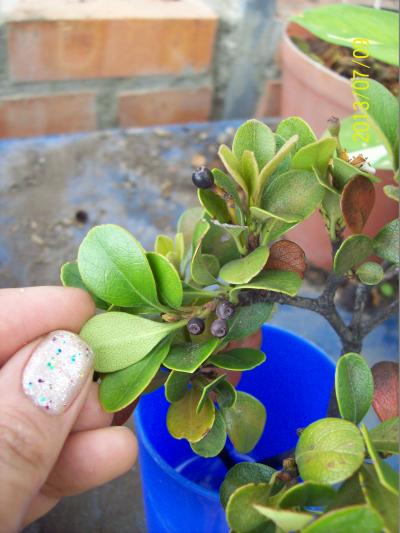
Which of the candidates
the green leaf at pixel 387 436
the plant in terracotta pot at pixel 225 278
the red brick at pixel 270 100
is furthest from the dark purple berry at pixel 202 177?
the red brick at pixel 270 100

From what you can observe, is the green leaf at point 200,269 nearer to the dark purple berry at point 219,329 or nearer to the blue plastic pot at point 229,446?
the dark purple berry at point 219,329

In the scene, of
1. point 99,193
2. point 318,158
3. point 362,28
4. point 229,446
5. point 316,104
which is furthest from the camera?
point 99,193

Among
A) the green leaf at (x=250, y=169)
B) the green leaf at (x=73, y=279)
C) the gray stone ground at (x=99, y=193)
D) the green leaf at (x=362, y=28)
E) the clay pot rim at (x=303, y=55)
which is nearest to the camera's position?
the green leaf at (x=250, y=169)

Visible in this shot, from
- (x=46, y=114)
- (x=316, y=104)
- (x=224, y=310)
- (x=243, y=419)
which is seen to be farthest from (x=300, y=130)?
(x=46, y=114)

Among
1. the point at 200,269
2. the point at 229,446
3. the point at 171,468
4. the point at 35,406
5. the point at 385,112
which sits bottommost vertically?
the point at 229,446

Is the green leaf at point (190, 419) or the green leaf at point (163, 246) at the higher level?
the green leaf at point (163, 246)

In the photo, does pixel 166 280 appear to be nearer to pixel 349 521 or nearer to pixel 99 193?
pixel 349 521

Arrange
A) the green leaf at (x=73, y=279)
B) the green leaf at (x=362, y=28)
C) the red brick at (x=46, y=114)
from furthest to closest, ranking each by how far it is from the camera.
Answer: the red brick at (x=46, y=114) < the green leaf at (x=362, y=28) < the green leaf at (x=73, y=279)
